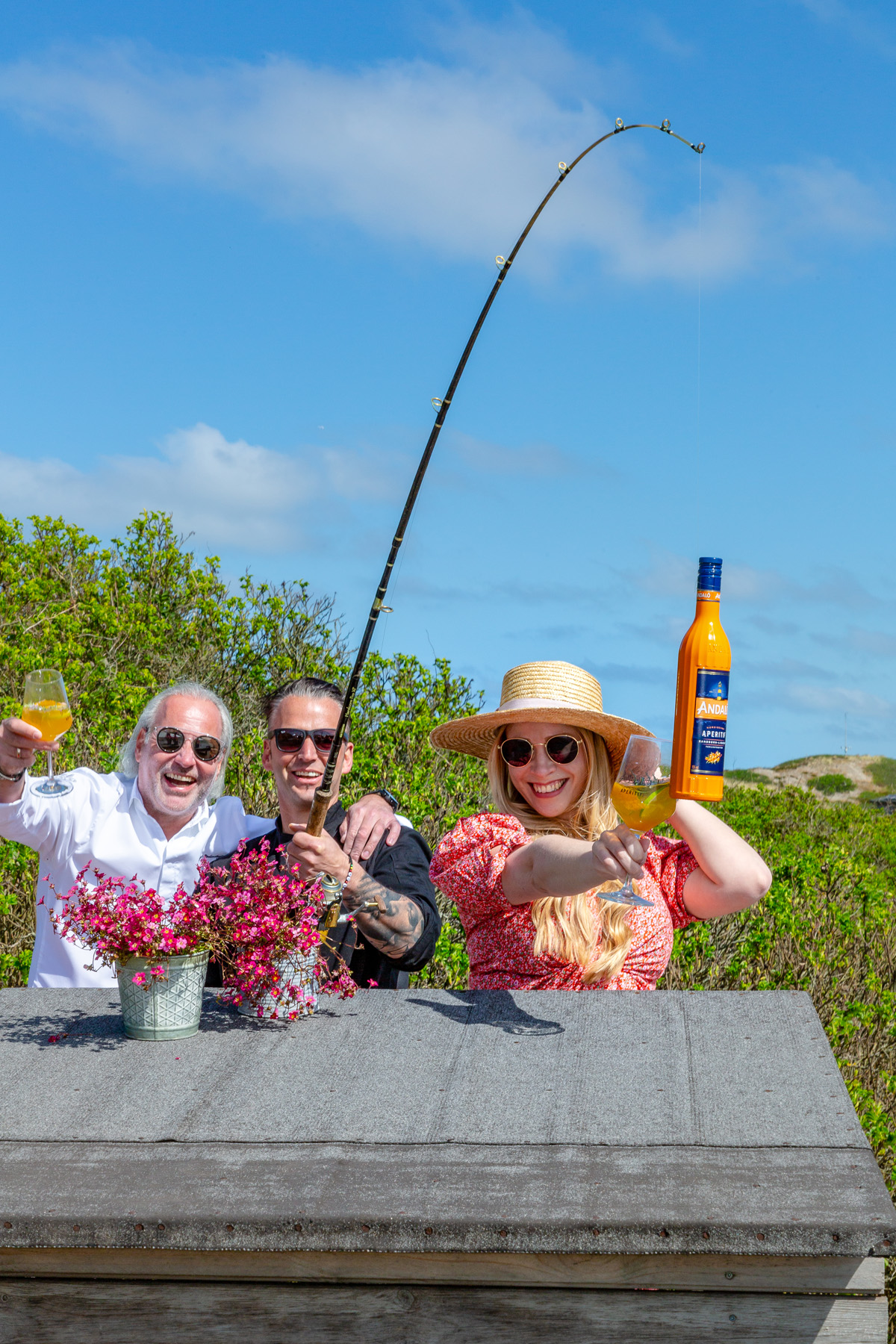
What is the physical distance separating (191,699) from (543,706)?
1491 mm

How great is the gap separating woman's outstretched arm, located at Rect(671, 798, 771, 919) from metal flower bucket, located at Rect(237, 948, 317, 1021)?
1.01 metres

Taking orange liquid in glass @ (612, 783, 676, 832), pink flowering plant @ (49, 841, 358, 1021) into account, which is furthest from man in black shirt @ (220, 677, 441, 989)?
orange liquid in glass @ (612, 783, 676, 832)

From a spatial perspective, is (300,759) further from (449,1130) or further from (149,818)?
(449,1130)

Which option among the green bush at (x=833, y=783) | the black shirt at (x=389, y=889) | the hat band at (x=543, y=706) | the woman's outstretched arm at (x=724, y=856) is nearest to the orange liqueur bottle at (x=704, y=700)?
the woman's outstretched arm at (x=724, y=856)

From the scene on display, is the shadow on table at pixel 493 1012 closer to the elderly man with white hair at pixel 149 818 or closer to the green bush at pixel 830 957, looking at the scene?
the elderly man with white hair at pixel 149 818

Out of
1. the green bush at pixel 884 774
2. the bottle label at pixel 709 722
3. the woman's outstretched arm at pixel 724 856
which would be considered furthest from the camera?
the green bush at pixel 884 774

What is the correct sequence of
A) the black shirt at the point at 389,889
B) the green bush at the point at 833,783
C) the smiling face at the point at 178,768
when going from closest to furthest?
the black shirt at the point at 389,889 → the smiling face at the point at 178,768 → the green bush at the point at 833,783

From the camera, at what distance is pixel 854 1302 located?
2.22 metres

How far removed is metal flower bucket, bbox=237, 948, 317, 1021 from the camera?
305 cm

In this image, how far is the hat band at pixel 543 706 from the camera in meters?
3.37

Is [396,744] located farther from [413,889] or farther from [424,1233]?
[424,1233]

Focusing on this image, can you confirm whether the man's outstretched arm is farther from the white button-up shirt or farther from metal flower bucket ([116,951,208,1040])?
the white button-up shirt

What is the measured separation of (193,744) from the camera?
4254 millimetres

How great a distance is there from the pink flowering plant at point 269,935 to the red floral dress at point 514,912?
1.39 feet
